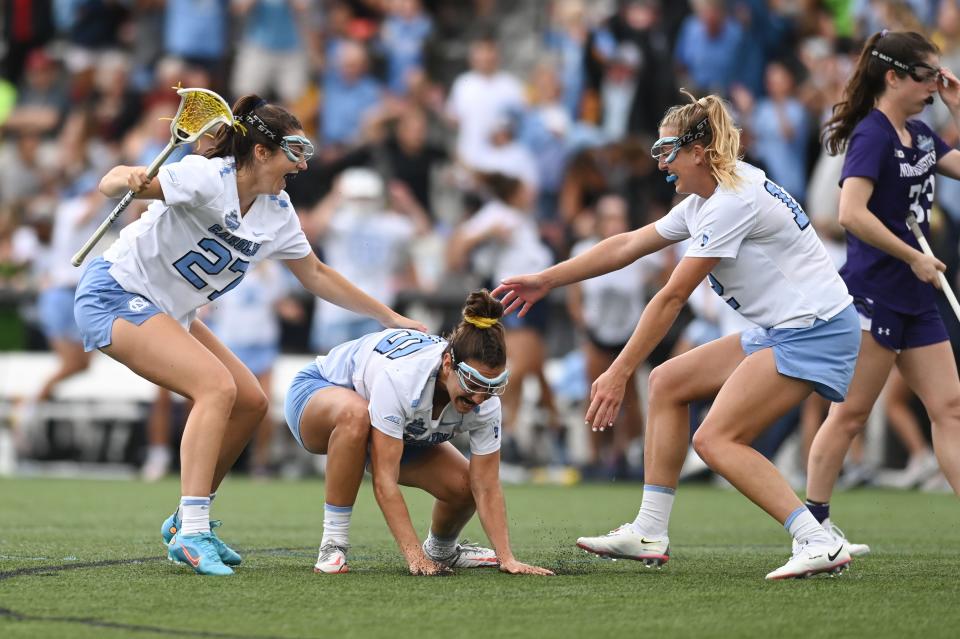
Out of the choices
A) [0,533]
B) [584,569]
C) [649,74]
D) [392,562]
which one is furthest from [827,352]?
[649,74]

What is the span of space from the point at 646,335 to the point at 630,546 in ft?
3.33

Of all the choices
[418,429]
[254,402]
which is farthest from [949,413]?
[254,402]

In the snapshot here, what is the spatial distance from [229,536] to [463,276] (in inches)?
234

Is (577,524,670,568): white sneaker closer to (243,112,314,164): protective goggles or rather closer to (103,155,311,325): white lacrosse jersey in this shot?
(103,155,311,325): white lacrosse jersey

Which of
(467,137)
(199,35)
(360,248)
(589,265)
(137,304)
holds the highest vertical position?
(199,35)

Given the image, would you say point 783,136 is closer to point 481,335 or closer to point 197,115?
point 197,115

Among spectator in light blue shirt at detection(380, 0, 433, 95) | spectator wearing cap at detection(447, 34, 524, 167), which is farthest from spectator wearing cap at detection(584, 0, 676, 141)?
spectator in light blue shirt at detection(380, 0, 433, 95)

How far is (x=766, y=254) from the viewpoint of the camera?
5.64 metres

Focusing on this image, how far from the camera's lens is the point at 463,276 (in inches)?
515

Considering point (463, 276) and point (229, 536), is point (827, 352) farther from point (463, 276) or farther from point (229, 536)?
point (463, 276)

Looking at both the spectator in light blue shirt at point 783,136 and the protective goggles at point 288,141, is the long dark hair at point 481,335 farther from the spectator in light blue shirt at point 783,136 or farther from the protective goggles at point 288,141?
the spectator in light blue shirt at point 783,136

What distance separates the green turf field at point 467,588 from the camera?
440cm

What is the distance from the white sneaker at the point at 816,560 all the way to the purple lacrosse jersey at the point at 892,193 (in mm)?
1360

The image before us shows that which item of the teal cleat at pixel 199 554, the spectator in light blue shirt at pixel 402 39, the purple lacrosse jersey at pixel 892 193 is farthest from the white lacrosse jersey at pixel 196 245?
the spectator in light blue shirt at pixel 402 39
